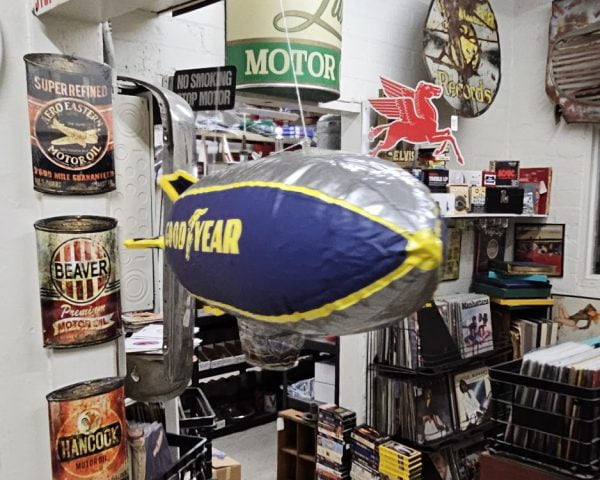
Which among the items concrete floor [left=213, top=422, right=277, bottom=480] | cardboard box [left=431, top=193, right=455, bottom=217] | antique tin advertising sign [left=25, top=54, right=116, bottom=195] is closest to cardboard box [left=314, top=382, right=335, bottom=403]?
concrete floor [left=213, top=422, right=277, bottom=480]

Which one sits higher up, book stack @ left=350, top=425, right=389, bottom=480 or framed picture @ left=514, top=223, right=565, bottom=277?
framed picture @ left=514, top=223, right=565, bottom=277

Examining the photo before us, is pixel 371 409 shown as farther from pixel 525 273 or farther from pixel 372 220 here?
pixel 372 220

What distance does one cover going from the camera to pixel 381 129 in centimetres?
255

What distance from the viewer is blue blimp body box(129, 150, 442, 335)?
1.89 ft

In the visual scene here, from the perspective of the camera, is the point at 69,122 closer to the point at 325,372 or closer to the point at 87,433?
the point at 87,433

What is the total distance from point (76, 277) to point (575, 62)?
117 inches

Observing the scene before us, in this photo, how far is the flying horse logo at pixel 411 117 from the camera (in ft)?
8.29

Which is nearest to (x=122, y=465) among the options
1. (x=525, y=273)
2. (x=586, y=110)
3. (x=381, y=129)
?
(x=381, y=129)

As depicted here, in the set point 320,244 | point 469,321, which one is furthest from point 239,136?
point 320,244

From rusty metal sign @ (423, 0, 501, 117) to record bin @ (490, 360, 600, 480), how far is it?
1.50 metres

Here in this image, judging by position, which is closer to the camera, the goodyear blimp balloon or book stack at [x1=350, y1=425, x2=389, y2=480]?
the goodyear blimp balloon

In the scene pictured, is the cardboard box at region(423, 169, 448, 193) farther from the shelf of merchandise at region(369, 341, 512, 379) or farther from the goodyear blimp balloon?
the goodyear blimp balloon

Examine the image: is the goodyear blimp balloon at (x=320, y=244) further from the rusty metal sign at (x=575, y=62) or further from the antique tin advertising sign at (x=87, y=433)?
the rusty metal sign at (x=575, y=62)

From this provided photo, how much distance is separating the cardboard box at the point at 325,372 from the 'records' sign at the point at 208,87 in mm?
2009
